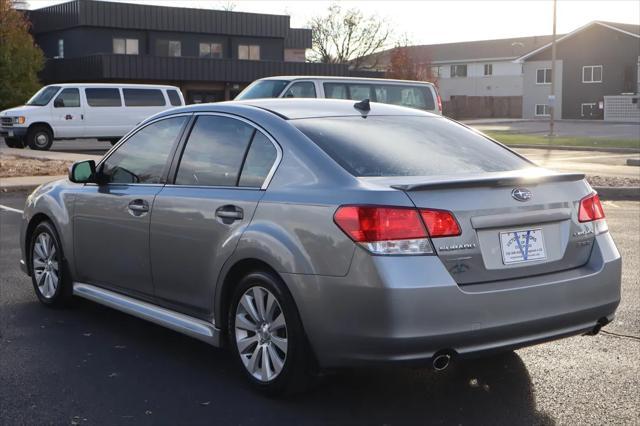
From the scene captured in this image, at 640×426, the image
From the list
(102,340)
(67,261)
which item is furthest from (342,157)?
(67,261)

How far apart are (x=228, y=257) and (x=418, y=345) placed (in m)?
1.27

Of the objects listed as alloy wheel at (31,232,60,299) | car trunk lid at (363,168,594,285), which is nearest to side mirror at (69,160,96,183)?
alloy wheel at (31,232,60,299)

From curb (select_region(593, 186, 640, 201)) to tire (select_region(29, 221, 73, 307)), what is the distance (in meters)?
10.7

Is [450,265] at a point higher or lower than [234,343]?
higher

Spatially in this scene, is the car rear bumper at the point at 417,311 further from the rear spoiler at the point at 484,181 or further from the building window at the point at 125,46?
the building window at the point at 125,46

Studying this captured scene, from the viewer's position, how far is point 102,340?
245 inches

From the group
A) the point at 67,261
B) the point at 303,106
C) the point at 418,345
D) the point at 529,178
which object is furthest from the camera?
the point at 67,261

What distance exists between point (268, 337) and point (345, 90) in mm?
14276

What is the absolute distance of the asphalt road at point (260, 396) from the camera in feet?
15.4

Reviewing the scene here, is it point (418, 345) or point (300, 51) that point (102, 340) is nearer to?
point (418, 345)

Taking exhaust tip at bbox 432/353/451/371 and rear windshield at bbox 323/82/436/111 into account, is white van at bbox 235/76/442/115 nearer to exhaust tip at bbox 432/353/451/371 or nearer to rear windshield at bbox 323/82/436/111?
rear windshield at bbox 323/82/436/111

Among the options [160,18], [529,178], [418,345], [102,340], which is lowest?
[102,340]

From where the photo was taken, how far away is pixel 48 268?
23.4 ft

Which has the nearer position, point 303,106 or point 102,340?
point 303,106
